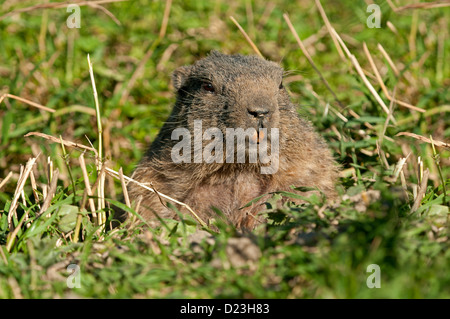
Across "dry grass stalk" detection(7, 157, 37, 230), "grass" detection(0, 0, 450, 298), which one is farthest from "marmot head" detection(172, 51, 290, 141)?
"dry grass stalk" detection(7, 157, 37, 230)

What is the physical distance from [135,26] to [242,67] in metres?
3.86

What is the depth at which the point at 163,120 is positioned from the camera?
685 centimetres

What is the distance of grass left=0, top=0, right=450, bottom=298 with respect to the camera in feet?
10.9

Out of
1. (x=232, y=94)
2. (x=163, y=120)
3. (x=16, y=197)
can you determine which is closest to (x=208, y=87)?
(x=232, y=94)

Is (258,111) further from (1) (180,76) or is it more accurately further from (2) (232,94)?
(1) (180,76)

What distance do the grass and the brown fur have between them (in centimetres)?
24

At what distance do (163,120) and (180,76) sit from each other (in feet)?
3.83

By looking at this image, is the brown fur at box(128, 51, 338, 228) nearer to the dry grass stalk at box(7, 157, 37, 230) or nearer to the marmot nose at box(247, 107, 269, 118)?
the marmot nose at box(247, 107, 269, 118)

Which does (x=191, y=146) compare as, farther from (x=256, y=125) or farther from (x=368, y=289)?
(x=368, y=289)

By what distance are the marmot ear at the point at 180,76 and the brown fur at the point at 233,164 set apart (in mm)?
255
